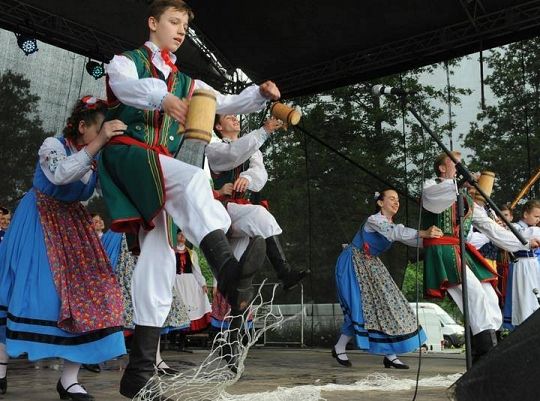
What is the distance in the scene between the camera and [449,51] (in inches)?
240

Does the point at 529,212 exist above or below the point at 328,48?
below

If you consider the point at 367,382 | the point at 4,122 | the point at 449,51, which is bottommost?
the point at 367,382

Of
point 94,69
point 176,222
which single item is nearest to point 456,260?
point 176,222

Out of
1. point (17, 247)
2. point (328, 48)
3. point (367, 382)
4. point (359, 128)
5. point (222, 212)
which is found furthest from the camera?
point (359, 128)

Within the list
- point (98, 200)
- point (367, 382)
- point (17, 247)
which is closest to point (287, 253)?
point (98, 200)

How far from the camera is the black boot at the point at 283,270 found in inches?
139

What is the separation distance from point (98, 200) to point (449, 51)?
14.2 feet

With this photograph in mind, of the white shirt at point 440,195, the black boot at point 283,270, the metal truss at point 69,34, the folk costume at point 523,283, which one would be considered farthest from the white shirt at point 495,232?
the metal truss at point 69,34

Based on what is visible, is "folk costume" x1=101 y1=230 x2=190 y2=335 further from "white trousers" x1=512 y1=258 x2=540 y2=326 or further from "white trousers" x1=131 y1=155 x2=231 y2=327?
"white trousers" x1=512 y1=258 x2=540 y2=326

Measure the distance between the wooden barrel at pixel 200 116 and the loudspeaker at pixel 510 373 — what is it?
1.13 meters

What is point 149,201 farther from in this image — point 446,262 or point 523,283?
point 523,283

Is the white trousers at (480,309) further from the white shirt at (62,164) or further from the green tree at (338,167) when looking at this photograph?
the green tree at (338,167)

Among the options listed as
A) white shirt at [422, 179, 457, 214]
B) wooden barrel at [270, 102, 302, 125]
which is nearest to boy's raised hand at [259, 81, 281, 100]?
wooden barrel at [270, 102, 302, 125]

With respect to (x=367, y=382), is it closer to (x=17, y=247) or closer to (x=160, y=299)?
(x=160, y=299)
